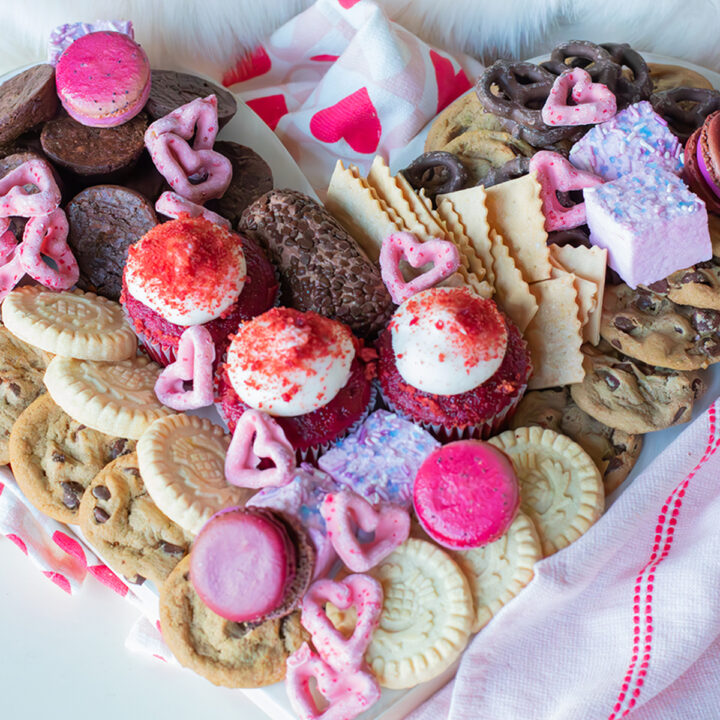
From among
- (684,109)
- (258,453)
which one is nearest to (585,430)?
(258,453)

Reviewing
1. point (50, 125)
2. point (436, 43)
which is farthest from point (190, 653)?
point (436, 43)

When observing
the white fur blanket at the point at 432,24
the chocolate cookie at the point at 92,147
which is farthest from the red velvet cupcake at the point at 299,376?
the white fur blanket at the point at 432,24

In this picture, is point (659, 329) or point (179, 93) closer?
point (659, 329)

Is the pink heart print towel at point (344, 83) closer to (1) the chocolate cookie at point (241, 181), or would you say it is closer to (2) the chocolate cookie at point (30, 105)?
(1) the chocolate cookie at point (241, 181)

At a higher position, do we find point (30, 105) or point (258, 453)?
point (30, 105)

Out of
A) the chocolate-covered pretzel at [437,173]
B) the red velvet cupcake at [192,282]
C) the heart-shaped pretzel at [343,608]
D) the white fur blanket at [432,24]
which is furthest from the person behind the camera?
the white fur blanket at [432,24]

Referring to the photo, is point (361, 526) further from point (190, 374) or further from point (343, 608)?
point (190, 374)

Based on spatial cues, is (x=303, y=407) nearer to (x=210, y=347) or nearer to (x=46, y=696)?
(x=210, y=347)
